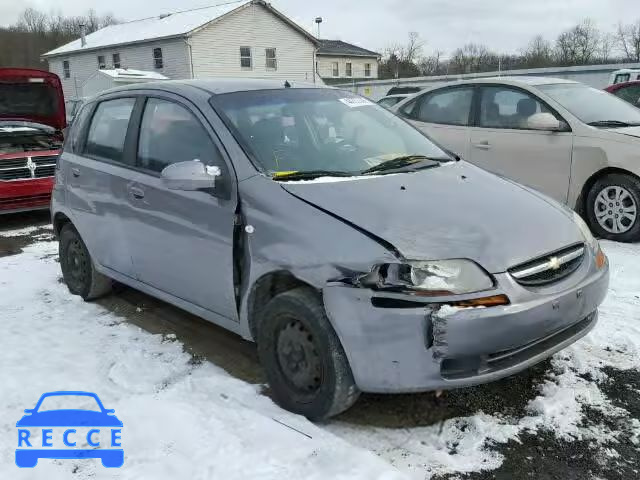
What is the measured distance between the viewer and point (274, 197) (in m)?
3.00

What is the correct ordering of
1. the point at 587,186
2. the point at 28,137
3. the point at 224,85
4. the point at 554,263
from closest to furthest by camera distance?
the point at 554,263 < the point at 224,85 < the point at 587,186 < the point at 28,137

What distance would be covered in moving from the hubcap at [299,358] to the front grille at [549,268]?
1.00 meters

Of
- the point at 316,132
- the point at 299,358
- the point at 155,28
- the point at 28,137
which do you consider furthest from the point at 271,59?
the point at 299,358

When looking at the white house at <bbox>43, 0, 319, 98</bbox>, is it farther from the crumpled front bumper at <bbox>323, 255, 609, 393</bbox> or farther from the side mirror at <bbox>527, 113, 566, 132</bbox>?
the crumpled front bumper at <bbox>323, 255, 609, 393</bbox>

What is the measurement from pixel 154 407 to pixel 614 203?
4.85 metres

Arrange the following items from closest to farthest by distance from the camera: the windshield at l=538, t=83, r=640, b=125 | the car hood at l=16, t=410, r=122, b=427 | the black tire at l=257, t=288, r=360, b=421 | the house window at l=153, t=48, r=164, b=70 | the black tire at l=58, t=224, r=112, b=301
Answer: the black tire at l=257, t=288, r=360, b=421
the car hood at l=16, t=410, r=122, b=427
the black tire at l=58, t=224, r=112, b=301
the windshield at l=538, t=83, r=640, b=125
the house window at l=153, t=48, r=164, b=70

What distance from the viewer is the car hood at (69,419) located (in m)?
2.96

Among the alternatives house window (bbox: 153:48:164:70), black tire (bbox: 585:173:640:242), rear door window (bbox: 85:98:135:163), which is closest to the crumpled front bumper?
rear door window (bbox: 85:98:135:163)

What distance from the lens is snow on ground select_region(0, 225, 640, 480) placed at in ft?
8.57

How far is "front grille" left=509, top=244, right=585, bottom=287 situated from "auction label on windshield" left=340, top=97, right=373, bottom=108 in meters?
1.82

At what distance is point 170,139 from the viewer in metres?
3.73

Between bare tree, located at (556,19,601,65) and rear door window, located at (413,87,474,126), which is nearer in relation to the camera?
rear door window, located at (413,87,474,126)

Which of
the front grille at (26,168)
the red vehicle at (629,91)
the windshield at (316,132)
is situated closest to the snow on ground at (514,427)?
the windshield at (316,132)

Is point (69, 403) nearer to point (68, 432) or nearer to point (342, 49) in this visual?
point (68, 432)
